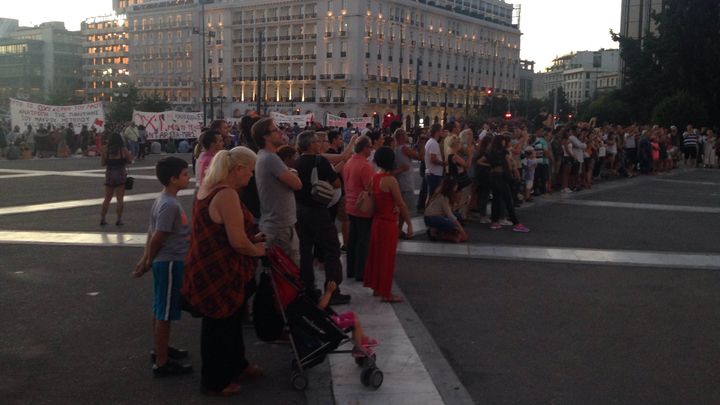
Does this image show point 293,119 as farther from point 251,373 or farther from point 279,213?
point 251,373

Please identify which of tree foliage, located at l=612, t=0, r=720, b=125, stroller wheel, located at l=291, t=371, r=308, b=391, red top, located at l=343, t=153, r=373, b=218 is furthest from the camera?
tree foliage, located at l=612, t=0, r=720, b=125

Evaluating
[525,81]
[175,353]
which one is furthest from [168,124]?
[525,81]

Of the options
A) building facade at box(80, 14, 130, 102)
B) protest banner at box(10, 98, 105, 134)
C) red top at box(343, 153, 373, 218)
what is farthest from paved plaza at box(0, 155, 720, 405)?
building facade at box(80, 14, 130, 102)

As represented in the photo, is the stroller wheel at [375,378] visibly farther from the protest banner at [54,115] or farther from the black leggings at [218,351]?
the protest banner at [54,115]

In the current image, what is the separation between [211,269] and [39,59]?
146540 mm

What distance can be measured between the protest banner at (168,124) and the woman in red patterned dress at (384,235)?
2672cm

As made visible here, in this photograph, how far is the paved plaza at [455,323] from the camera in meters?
4.71

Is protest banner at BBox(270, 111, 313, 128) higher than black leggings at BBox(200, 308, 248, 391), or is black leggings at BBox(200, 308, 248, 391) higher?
protest banner at BBox(270, 111, 313, 128)

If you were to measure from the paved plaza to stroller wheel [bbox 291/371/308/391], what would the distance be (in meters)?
0.05

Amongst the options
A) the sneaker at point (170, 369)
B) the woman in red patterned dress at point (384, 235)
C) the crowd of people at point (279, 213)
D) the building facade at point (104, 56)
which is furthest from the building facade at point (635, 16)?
the building facade at point (104, 56)

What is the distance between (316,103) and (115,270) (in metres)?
86.9

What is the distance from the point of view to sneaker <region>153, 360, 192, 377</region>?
15.9 feet

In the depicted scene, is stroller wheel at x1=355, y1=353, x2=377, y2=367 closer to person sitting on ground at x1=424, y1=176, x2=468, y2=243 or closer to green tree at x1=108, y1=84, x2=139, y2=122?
person sitting on ground at x1=424, y1=176, x2=468, y2=243

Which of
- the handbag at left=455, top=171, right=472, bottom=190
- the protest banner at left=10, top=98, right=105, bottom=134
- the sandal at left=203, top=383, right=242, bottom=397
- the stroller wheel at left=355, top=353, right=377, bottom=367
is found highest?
the protest banner at left=10, top=98, right=105, bottom=134
